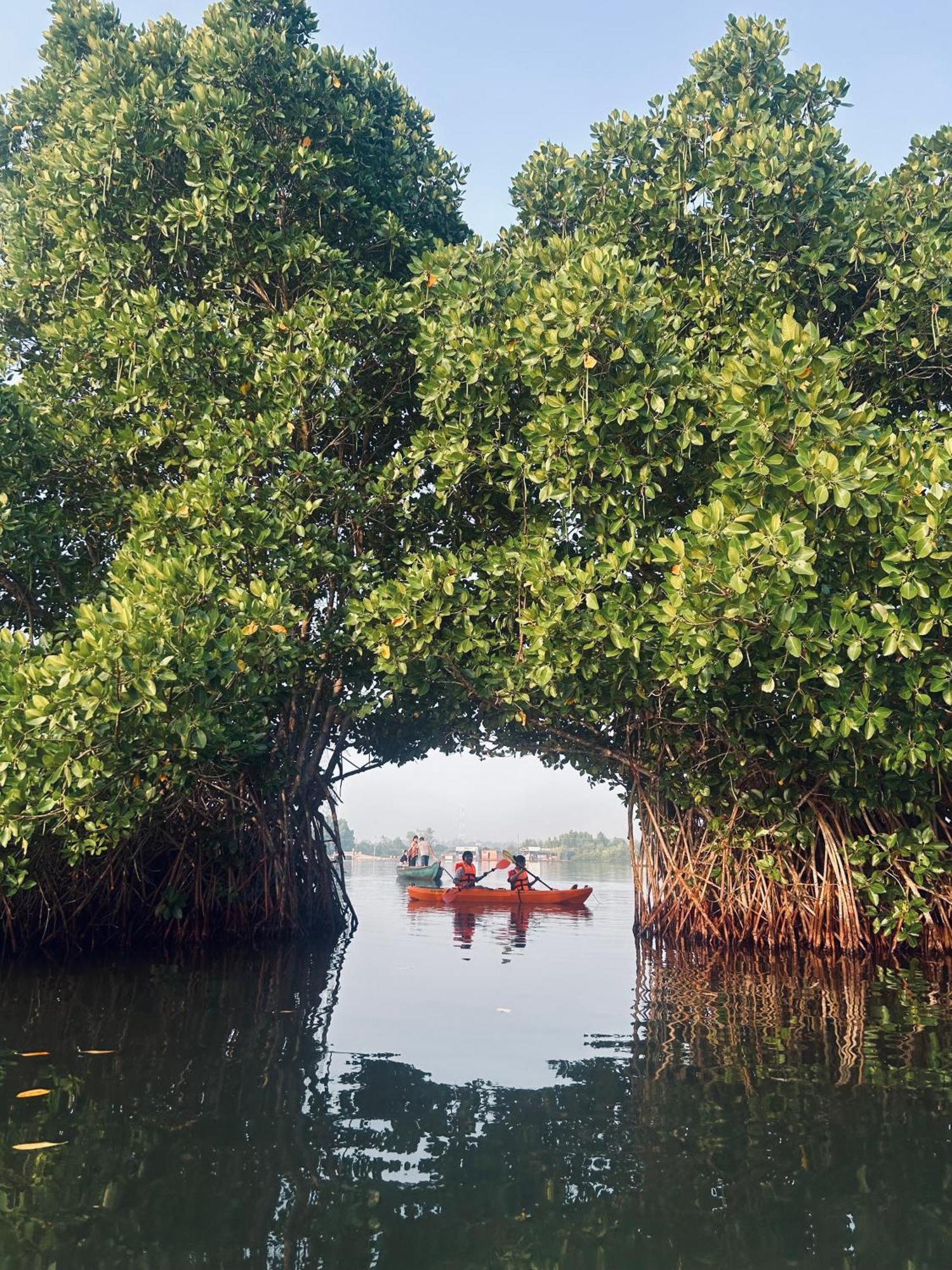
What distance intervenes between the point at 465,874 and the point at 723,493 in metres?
14.2

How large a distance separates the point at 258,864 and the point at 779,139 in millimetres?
9591

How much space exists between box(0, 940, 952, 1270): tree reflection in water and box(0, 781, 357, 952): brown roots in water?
3.51 metres

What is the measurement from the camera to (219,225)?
9500 millimetres

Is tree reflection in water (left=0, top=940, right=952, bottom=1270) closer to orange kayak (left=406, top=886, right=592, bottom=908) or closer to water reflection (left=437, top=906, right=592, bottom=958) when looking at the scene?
water reflection (left=437, top=906, right=592, bottom=958)

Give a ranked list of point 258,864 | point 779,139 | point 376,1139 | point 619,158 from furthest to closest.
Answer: point 258,864 → point 619,158 → point 779,139 → point 376,1139

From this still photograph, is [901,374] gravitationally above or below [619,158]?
below

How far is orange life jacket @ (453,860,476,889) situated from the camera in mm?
19406

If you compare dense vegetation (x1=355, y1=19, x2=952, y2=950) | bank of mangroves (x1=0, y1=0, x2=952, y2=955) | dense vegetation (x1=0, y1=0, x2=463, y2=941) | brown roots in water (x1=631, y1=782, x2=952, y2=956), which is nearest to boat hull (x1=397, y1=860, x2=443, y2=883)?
dense vegetation (x1=0, y1=0, x2=463, y2=941)

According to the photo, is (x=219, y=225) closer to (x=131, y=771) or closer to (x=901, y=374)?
(x=131, y=771)

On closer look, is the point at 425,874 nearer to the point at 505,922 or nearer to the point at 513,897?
the point at 513,897

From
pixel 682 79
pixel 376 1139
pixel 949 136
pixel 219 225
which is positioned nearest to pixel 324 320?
pixel 219 225

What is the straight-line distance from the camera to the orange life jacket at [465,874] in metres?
19.4

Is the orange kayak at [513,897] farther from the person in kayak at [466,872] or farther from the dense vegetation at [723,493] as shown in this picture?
the dense vegetation at [723,493]

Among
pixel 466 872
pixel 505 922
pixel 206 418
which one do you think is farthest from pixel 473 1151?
pixel 466 872
